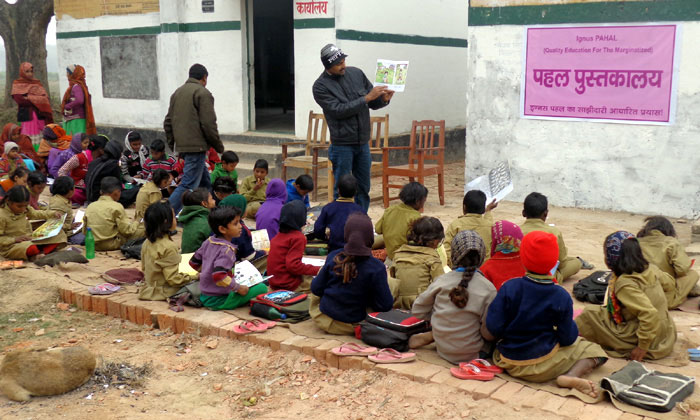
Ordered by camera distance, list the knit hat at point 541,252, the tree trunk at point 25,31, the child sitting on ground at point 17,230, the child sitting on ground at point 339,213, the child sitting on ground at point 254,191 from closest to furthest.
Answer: the knit hat at point 541,252 → the child sitting on ground at point 339,213 → the child sitting on ground at point 17,230 → the child sitting on ground at point 254,191 → the tree trunk at point 25,31

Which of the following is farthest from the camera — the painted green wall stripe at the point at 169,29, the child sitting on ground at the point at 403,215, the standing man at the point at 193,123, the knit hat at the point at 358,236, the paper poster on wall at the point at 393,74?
the painted green wall stripe at the point at 169,29

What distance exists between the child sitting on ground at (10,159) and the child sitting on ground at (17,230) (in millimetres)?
2413

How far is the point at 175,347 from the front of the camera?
4.50 metres

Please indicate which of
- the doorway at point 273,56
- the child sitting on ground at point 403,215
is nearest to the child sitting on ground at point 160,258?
the child sitting on ground at point 403,215

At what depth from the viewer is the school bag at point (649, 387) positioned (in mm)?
3264

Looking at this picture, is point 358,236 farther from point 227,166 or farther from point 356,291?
point 227,166

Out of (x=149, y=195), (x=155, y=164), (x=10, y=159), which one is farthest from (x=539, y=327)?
(x=10, y=159)

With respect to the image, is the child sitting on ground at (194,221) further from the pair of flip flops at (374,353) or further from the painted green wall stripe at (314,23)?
the painted green wall stripe at (314,23)

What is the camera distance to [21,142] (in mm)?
10188

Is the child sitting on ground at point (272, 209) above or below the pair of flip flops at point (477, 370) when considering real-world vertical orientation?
above

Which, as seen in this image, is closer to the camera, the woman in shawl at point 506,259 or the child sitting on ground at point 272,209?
the woman in shawl at point 506,259

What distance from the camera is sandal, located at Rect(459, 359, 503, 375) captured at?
370cm

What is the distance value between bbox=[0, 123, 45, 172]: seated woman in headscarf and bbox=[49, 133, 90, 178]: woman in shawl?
0.29m

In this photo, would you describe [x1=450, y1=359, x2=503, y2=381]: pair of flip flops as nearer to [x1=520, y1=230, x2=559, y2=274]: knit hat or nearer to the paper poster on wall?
[x1=520, y1=230, x2=559, y2=274]: knit hat
